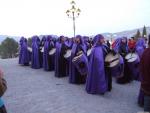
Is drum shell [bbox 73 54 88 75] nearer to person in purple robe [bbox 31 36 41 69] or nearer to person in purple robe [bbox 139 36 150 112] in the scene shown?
person in purple robe [bbox 139 36 150 112]

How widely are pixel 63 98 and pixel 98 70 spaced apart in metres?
1.38

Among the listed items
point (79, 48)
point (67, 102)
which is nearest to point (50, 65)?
point (79, 48)

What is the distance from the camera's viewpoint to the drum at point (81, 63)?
1024 cm

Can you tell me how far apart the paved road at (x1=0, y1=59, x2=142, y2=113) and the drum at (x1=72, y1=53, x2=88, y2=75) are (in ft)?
2.14

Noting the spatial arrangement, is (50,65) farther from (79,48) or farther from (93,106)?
(93,106)

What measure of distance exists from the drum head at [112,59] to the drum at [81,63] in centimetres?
106

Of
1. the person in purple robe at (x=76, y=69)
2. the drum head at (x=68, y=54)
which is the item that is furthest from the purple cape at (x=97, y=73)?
the drum head at (x=68, y=54)

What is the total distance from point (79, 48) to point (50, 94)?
2425 millimetres

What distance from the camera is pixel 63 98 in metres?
9.10

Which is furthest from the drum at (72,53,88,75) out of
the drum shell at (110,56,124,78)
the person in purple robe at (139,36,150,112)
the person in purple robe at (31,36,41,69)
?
the person in purple robe at (31,36,41,69)

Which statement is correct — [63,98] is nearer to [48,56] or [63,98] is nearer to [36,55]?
[48,56]

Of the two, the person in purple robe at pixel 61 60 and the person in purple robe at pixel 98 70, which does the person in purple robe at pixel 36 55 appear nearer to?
the person in purple robe at pixel 61 60

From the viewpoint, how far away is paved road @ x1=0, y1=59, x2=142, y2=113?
A: 7.90 metres

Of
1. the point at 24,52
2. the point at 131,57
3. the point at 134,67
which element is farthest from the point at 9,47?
the point at 131,57
